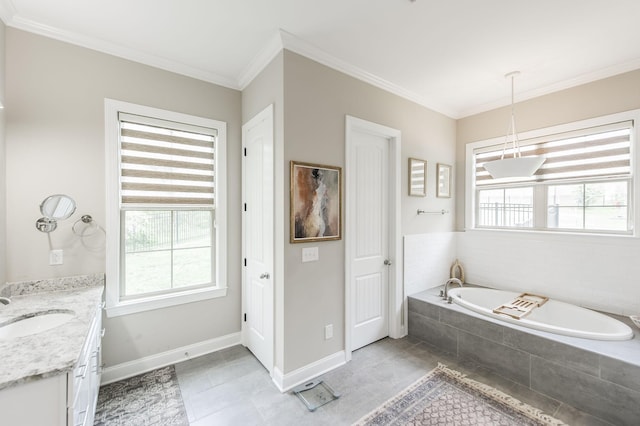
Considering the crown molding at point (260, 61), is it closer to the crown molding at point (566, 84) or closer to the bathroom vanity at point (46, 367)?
the bathroom vanity at point (46, 367)

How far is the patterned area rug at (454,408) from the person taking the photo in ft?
6.01

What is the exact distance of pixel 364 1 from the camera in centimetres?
175

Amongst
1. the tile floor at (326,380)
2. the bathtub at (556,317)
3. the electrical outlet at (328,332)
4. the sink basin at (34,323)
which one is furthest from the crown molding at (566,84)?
the sink basin at (34,323)

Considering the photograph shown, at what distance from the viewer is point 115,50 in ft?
7.24

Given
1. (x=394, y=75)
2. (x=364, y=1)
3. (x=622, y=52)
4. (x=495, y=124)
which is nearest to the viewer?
(x=364, y=1)

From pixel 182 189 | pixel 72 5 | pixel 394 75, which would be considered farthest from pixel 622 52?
pixel 72 5

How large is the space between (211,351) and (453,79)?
3684 mm

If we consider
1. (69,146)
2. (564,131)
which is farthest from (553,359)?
(69,146)

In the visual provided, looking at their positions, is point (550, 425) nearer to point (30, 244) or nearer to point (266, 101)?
point (266, 101)

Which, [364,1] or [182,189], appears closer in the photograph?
[364,1]

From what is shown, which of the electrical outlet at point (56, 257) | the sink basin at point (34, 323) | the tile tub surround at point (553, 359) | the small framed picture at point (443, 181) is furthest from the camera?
the small framed picture at point (443, 181)

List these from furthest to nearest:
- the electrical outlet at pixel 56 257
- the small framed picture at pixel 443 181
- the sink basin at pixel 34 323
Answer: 1. the small framed picture at pixel 443 181
2. the electrical outlet at pixel 56 257
3. the sink basin at pixel 34 323

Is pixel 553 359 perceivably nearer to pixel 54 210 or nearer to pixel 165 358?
pixel 165 358

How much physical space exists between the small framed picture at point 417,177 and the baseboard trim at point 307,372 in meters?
1.91
